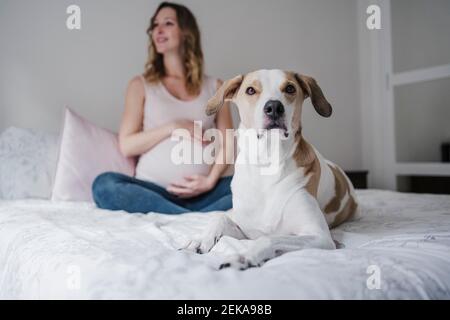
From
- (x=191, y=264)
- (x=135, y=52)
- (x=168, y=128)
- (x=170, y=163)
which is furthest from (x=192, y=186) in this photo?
(x=135, y=52)

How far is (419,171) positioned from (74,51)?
224 cm

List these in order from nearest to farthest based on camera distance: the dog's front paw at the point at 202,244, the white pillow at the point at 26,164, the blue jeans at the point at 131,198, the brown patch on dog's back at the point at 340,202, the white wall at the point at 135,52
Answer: the dog's front paw at the point at 202,244, the brown patch on dog's back at the point at 340,202, the blue jeans at the point at 131,198, the white pillow at the point at 26,164, the white wall at the point at 135,52

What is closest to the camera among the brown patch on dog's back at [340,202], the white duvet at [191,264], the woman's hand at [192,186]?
the white duvet at [191,264]

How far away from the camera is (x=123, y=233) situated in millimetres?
1048

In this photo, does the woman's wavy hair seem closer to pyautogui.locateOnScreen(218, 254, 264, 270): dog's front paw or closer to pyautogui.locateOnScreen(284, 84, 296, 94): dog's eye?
pyautogui.locateOnScreen(284, 84, 296, 94): dog's eye

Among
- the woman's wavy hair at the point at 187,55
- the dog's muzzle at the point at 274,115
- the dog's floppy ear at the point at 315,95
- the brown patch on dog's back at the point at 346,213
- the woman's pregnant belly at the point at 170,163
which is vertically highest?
the woman's wavy hair at the point at 187,55

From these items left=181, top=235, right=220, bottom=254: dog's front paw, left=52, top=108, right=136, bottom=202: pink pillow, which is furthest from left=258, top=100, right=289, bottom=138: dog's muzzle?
left=52, top=108, right=136, bottom=202: pink pillow

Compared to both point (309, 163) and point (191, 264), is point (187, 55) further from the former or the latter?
point (191, 264)

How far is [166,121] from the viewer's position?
1865 millimetres

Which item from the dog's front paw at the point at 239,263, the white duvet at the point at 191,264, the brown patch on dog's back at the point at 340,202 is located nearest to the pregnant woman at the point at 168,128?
the white duvet at the point at 191,264

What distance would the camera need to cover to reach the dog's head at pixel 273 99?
99 cm

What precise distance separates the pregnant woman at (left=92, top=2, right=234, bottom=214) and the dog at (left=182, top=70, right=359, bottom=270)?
0.50 metres

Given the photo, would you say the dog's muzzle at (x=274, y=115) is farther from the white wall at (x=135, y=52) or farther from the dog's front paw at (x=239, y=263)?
the white wall at (x=135, y=52)

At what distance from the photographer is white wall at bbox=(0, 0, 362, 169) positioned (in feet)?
6.97
